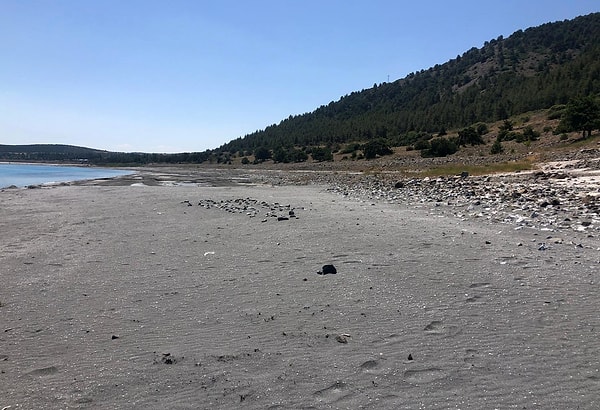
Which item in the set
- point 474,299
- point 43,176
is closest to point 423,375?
point 474,299

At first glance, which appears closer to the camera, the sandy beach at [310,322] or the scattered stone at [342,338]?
the sandy beach at [310,322]

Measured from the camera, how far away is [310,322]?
6262 mm

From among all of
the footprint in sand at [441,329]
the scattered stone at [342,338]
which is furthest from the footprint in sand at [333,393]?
the footprint in sand at [441,329]

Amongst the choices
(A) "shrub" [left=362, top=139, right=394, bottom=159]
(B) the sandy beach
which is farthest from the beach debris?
(A) "shrub" [left=362, top=139, right=394, bottom=159]

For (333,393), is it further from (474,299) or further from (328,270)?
(328,270)

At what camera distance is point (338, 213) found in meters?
17.0

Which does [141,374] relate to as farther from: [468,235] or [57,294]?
[468,235]

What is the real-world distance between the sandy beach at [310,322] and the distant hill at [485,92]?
194 ft

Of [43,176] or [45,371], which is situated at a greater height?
[43,176]

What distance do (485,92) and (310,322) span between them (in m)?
138

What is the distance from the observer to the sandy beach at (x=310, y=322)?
14.5 feet

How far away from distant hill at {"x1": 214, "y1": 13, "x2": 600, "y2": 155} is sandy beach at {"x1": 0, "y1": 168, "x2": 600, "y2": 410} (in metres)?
59.1

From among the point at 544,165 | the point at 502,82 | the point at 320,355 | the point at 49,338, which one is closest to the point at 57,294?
the point at 49,338

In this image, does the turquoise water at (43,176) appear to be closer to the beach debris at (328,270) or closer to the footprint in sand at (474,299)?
the beach debris at (328,270)
